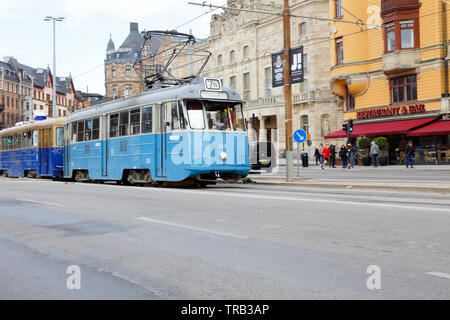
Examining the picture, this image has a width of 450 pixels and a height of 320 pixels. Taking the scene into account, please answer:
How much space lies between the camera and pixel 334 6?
43.3 m

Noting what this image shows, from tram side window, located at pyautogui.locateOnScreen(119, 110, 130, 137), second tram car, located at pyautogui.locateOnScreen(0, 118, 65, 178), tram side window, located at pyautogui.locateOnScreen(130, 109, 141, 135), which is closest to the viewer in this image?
tram side window, located at pyautogui.locateOnScreen(130, 109, 141, 135)

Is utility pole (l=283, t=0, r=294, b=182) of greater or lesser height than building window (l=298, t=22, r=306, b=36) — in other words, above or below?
below

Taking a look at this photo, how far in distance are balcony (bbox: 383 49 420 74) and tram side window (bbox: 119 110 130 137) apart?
23456 mm

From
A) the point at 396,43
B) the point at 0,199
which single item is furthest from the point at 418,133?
the point at 0,199

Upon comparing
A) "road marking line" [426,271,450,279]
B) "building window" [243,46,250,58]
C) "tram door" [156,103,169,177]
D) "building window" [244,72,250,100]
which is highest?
"building window" [243,46,250,58]

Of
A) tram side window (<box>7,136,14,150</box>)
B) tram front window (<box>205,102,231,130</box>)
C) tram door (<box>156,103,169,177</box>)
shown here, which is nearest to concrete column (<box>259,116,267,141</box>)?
tram side window (<box>7,136,14,150</box>)

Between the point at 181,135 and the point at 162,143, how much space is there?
0.98m

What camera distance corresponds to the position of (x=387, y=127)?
126 ft

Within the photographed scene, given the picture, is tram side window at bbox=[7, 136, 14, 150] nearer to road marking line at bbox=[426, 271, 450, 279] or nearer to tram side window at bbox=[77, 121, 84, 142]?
tram side window at bbox=[77, 121, 84, 142]

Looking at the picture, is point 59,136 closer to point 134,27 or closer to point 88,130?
point 88,130

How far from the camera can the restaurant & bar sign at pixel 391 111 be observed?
37197 mm

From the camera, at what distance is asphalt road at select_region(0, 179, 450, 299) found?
4746 mm
